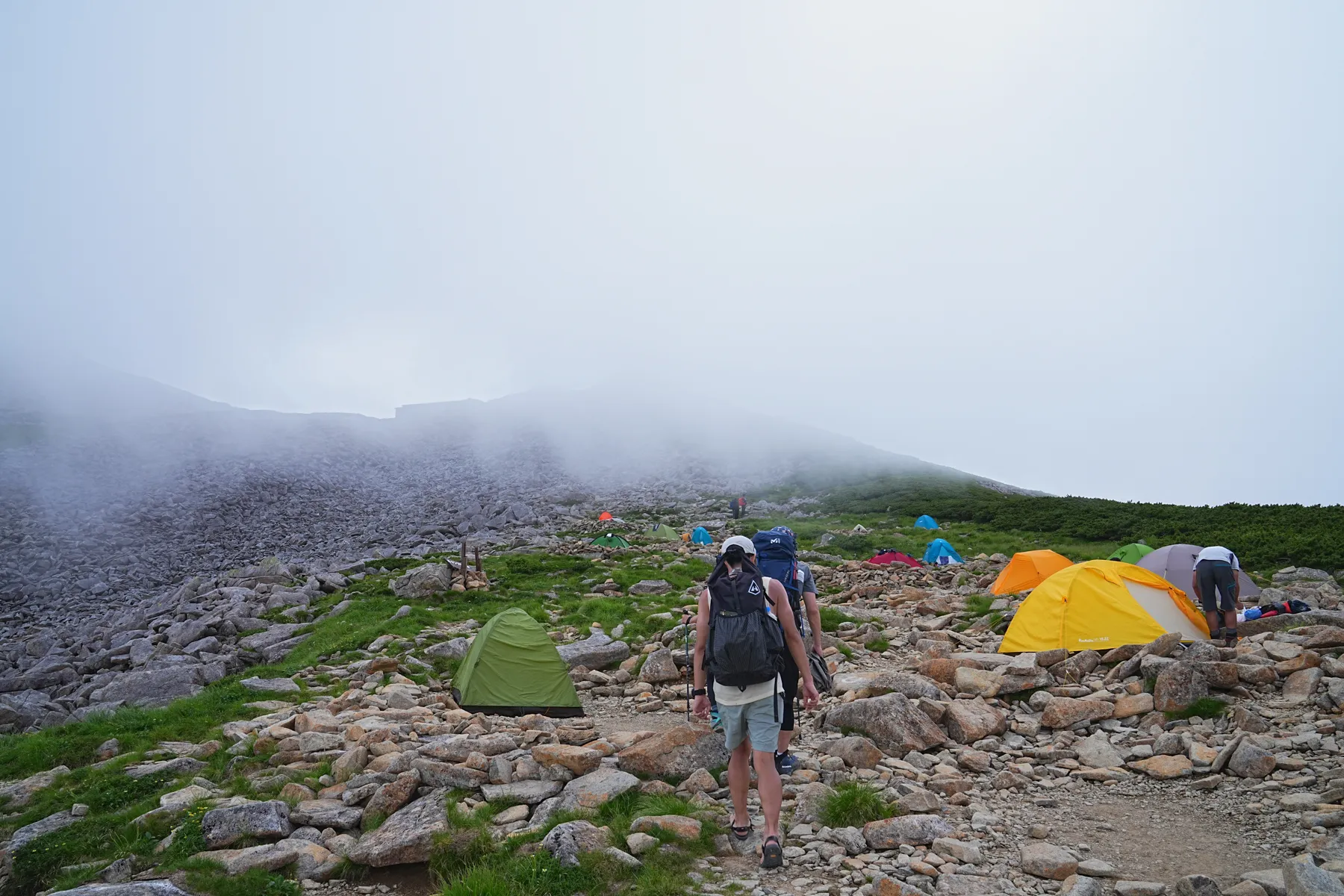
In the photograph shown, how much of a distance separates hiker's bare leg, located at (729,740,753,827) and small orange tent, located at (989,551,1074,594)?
16082mm

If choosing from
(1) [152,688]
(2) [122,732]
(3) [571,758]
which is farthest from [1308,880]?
(1) [152,688]

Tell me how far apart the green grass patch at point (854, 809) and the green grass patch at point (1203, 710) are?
4377mm

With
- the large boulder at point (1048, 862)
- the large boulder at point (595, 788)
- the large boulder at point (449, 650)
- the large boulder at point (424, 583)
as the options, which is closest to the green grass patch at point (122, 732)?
the large boulder at point (449, 650)

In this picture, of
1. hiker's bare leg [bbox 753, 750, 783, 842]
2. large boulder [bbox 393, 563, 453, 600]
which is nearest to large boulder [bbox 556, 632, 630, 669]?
hiker's bare leg [bbox 753, 750, 783, 842]

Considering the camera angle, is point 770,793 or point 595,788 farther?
point 595,788

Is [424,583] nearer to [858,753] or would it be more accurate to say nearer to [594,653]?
[594,653]

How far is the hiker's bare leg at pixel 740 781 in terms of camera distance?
665 centimetres

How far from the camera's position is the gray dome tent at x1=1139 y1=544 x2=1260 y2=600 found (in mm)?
18250

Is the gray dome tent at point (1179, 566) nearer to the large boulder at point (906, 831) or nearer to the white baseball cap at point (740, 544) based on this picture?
the large boulder at point (906, 831)

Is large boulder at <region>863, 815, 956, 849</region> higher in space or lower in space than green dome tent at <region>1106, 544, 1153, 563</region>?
lower

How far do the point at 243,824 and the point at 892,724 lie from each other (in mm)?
7592

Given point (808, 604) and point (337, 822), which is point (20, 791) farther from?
point (808, 604)

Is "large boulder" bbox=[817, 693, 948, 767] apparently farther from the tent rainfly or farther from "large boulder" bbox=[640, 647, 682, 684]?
the tent rainfly

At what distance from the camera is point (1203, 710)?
848cm
